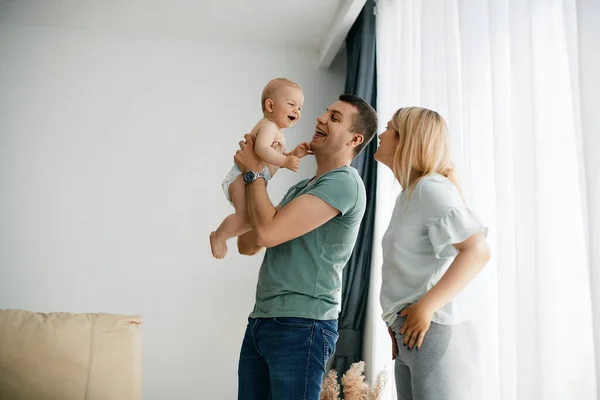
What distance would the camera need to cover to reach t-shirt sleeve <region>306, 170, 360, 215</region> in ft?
4.96

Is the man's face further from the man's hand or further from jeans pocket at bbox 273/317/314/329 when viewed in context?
jeans pocket at bbox 273/317/314/329

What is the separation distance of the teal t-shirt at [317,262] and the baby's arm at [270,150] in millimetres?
139

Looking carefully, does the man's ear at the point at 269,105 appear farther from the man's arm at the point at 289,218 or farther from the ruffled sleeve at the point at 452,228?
the ruffled sleeve at the point at 452,228

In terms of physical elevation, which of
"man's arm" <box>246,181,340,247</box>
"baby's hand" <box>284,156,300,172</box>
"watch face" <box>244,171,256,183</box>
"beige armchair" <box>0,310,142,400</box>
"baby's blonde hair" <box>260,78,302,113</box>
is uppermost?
"baby's blonde hair" <box>260,78,302,113</box>

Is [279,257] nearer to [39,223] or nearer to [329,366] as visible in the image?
[329,366]

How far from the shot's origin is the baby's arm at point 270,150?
1714 millimetres

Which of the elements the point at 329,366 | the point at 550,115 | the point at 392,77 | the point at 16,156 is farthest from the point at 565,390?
the point at 16,156

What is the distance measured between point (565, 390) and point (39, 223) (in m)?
3.28

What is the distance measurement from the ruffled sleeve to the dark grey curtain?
1847mm

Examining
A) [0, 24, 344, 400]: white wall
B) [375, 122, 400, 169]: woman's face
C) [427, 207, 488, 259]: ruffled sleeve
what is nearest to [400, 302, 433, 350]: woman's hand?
[427, 207, 488, 259]: ruffled sleeve

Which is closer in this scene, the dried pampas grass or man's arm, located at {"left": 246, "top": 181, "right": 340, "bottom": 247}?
man's arm, located at {"left": 246, "top": 181, "right": 340, "bottom": 247}

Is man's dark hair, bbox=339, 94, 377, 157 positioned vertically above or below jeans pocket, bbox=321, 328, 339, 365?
above

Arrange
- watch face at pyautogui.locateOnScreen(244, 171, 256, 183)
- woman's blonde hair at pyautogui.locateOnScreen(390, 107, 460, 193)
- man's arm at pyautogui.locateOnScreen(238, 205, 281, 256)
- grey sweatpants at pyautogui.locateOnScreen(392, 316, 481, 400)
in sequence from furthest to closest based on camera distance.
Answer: man's arm at pyautogui.locateOnScreen(238, 205, 281, 256) → watch face at pyautogui.locateOnScreen(244, 171, 256, 183) → woman's blonde hair at pyautogui.locateOnScreen(390, 107, 460, 193) → grey sweatpants at pyautogui.locateOnScreen(392, 316, 481, 400)

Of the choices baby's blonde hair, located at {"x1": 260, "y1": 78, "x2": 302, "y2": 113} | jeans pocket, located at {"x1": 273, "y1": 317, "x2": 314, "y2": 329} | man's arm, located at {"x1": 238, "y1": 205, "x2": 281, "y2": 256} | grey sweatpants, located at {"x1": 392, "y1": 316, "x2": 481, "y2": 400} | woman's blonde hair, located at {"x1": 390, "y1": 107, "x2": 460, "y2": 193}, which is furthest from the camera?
baby's blonde hair, located at {"x1": 260, "y1": 78, "x2": 302, "y2": 113}
